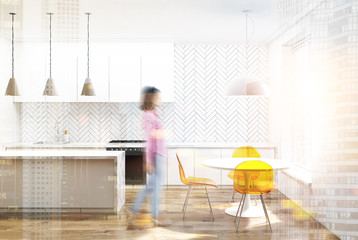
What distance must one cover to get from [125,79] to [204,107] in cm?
128

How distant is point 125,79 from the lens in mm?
4977

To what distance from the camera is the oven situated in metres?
4.43

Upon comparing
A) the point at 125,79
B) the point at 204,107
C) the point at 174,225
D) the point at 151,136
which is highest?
the point at 125,79

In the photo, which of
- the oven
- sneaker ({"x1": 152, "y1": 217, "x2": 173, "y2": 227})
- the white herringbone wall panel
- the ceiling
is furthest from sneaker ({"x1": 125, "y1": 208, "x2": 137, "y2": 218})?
the ceiling

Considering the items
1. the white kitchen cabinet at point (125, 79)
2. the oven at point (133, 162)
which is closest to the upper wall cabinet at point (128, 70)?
the white kitchen cabinet at point (125, 79)

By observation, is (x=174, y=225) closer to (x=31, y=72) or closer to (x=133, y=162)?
(x=133, y=162)

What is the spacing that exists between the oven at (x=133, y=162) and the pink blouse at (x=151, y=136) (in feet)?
3.75

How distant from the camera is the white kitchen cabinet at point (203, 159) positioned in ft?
15.8

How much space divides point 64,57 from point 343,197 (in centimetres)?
183

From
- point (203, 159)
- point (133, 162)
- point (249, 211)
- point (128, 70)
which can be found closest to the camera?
point (249, 211)

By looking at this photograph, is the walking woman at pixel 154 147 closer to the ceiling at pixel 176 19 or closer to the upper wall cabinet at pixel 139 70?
the ceiling at pixel 176 19

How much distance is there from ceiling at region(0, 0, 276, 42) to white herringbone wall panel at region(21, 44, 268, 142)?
Answer: 12.1 inches

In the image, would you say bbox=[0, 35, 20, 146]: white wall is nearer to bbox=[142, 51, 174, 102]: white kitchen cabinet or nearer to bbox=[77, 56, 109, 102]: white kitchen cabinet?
bbox=[77, 56, 109, 102]: white kitchen cabinet

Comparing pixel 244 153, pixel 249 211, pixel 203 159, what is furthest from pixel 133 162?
pixel 249 211
